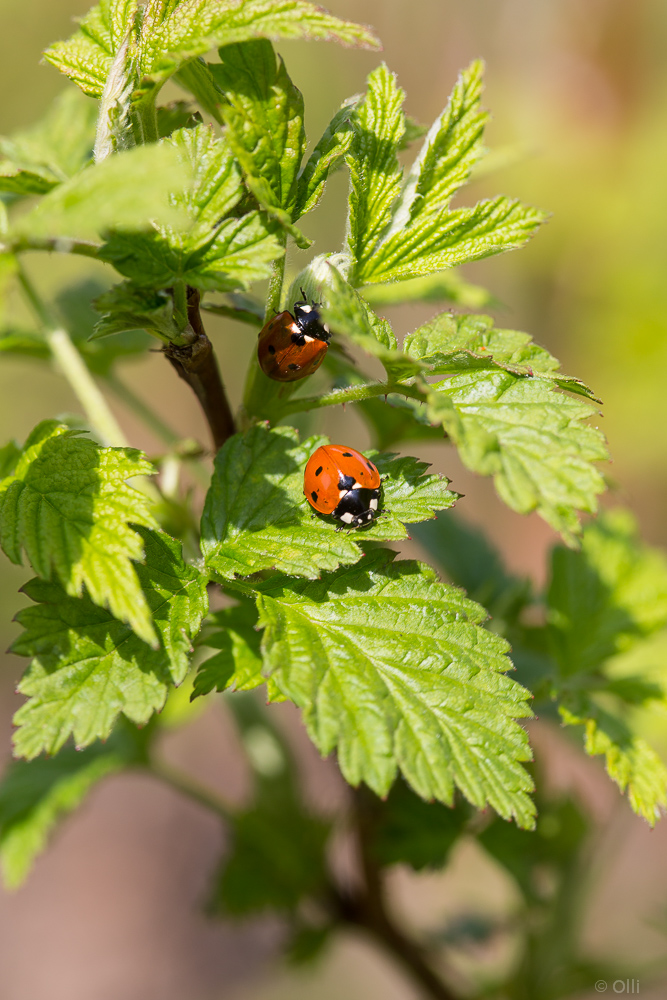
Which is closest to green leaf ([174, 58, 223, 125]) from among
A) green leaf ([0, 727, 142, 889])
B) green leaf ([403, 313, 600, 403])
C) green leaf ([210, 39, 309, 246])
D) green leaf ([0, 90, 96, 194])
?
green leaf ([210, 39, 309, 246])

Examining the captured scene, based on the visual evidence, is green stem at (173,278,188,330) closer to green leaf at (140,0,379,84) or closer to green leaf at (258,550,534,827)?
green leaf at (140,0,379,84)

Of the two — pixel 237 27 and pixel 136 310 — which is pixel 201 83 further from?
pixel 136 310

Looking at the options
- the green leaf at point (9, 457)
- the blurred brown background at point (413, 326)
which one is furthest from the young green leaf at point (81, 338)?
the blurred brown background at point (413, 326)

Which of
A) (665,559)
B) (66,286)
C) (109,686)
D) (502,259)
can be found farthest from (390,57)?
(109,686)

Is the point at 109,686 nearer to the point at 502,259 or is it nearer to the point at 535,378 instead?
the point at 535,378

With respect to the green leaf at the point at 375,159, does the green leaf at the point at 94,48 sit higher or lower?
higher

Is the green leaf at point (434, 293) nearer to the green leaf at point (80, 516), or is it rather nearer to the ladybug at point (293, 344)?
the ladybug at point (293, 344)

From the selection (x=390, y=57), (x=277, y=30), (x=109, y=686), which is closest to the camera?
(x=277, y=30)
